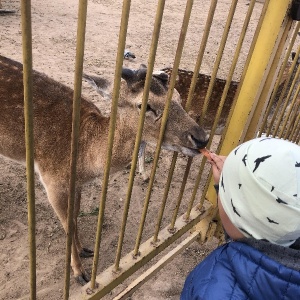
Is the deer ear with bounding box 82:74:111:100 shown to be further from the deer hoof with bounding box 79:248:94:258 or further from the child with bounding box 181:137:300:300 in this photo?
the child with bounding box 181:137:300:300

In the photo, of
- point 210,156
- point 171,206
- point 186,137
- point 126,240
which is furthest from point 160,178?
point 210,156

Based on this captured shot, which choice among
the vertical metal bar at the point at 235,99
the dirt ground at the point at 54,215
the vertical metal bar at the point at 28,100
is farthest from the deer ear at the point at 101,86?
the vertical metal bar at the point at 28,100

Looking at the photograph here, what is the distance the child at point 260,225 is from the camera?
1347mm

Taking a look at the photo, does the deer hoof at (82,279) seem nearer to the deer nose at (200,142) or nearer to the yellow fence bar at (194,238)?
the yellow fence bar at (194,238)

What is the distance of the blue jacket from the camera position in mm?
1371

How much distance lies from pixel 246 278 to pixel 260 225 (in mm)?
203

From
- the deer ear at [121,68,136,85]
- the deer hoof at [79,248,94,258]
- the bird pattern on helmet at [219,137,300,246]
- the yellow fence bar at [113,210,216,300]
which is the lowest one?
the deer hoof at [79,248,94,258]

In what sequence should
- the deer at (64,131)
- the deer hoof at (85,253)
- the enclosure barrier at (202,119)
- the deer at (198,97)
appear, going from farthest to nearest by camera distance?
1. the deer at (198,97)
2. the deer hoof at (85,253)
3. the deer at (64,131)
4. the enclosure barrier at (202,119)

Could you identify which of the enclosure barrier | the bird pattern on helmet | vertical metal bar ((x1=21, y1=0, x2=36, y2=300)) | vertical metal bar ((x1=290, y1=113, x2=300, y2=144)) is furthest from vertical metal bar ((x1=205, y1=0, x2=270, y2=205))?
vertical metal bar ((x1=21, y1=0, x2=36, y2=300))

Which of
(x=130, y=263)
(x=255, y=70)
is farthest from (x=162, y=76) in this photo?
(x=130, y=263)

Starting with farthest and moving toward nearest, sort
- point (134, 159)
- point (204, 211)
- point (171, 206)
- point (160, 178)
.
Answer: point (160, 178) < point (171, 206) < point (204, 211) < point (134, 159)

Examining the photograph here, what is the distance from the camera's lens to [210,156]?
2209mm

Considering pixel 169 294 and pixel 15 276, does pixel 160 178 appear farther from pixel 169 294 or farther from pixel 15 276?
pixel 15 276

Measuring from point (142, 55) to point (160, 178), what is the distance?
13.2ft
